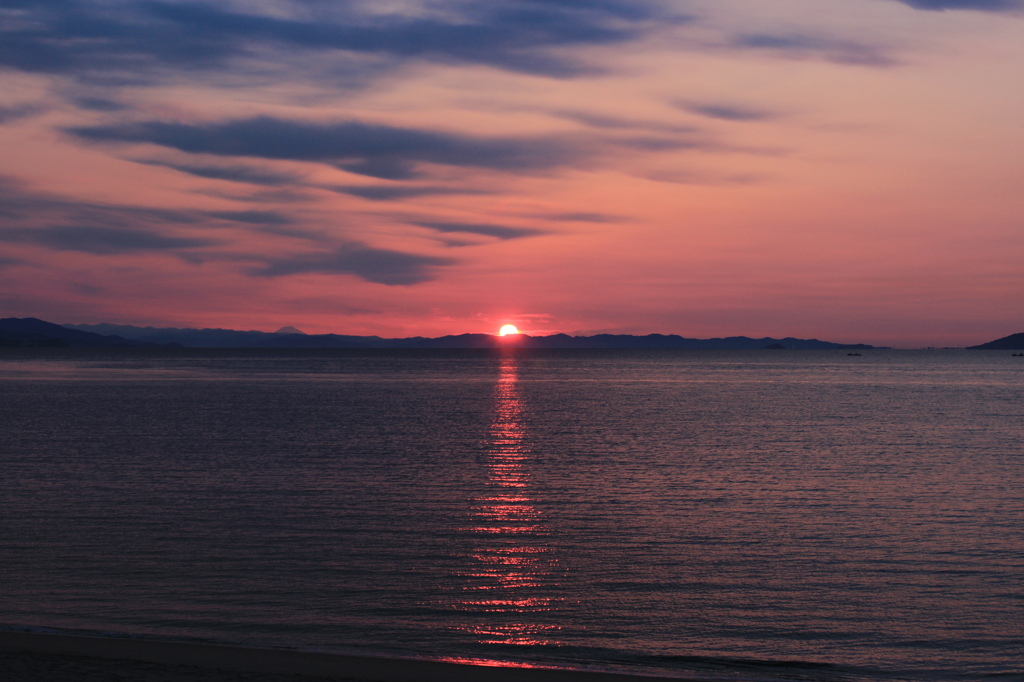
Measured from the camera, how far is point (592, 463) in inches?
1468

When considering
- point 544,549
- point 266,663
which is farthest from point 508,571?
point 266,663

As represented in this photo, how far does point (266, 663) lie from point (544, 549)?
9629mm

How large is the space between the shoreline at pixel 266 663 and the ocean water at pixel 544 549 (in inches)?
48.9

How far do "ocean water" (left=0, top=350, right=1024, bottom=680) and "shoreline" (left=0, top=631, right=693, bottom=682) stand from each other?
4.08 feet

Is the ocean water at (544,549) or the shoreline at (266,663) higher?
the shoreline at (266,663)

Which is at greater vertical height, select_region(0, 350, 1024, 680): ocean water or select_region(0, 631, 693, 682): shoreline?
select_region(0, 631, 693, 682): shoreline

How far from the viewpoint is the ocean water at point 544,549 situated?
1382 cm

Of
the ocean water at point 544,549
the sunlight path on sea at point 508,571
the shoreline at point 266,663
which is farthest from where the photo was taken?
the sunlight path on sea at point 508,571

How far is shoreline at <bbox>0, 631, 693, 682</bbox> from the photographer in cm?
1096

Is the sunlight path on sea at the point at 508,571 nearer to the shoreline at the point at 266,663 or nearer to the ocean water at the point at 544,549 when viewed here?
the ocean water at the point at 544,549

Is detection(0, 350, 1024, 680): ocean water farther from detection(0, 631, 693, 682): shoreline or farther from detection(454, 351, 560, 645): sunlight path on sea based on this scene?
detection(0, 631, 693, 682): shoreline

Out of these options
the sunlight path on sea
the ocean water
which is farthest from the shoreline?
the sunlight path on sea

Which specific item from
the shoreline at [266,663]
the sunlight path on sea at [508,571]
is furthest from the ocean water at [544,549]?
the shoreline at [266,663]

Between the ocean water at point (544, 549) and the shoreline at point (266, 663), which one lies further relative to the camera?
the ocean water at point (544, 549)
